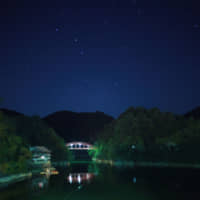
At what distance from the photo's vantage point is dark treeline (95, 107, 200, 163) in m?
63.2

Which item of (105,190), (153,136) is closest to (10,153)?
(105,190)

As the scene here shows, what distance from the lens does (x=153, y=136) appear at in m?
72.2

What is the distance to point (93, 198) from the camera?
47.2 ft

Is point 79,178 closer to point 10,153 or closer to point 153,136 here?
point 10,153

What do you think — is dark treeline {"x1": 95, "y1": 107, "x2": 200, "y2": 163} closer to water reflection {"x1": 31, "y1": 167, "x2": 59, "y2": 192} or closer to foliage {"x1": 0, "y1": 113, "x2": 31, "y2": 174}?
foliage {"x1": 0, "y1": 113, "x2": 31, "y2": 174}

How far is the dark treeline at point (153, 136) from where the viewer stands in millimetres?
63156

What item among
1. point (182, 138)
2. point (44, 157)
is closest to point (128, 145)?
point (182, 138)

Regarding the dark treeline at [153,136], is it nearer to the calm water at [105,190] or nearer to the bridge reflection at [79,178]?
the bridge reflection at [79,178]

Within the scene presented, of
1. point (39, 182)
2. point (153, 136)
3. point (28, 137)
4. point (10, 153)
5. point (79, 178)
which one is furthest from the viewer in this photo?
point (28, 137)

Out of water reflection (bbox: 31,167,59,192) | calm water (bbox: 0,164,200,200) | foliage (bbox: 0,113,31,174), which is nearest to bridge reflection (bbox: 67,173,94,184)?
calm water (bbox: 0,164,200,200)

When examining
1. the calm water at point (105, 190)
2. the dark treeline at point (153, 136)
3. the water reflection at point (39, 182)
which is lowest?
the calm water at point (105, 190)

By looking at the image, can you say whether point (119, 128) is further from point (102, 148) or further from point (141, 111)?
point (102, 148)

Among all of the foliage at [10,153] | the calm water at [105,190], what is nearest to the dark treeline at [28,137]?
the foliage at [10,153]

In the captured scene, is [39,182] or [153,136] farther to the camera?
[153,136]
